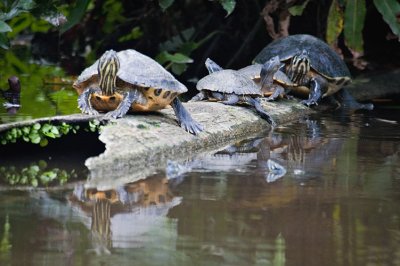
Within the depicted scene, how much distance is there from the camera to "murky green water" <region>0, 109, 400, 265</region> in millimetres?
3195

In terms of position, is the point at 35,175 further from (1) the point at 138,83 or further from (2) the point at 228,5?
(2) the point at 228,5

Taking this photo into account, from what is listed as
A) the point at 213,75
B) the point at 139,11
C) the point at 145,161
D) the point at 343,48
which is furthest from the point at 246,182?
the point at 139,11

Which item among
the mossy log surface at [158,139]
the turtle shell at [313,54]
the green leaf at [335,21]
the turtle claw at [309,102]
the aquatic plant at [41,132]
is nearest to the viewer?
the mossy log surface at [158,139]

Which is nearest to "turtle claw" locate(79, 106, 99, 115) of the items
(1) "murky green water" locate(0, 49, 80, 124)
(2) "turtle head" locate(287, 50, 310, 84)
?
(1) "murky green water" locate(0, 49, 80, 124)

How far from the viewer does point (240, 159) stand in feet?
18.0

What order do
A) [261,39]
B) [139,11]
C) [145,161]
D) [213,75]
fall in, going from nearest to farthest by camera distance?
[145,161] < [213,75] < [261,39] < [139,11]

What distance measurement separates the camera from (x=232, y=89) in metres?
7.25


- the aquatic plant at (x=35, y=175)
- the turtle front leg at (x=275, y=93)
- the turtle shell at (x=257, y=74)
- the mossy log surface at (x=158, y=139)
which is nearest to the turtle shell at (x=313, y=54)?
the turtle shell at (x=257, y=74)

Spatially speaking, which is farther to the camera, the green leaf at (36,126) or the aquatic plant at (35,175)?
the green leaf at (36,126)

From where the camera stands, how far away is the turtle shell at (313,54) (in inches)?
359

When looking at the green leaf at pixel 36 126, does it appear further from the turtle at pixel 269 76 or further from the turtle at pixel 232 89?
the turtle at pixel 269 76

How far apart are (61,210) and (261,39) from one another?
9.23 meters

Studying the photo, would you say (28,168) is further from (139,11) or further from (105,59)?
(139,11)

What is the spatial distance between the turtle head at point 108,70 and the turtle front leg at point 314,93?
363cm
